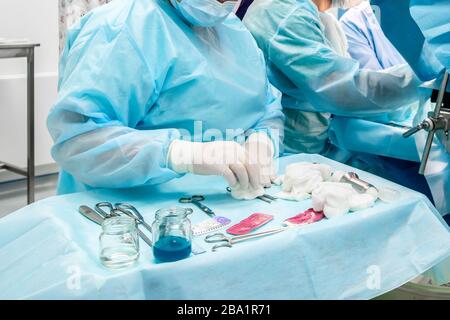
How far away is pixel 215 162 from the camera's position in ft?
3.34

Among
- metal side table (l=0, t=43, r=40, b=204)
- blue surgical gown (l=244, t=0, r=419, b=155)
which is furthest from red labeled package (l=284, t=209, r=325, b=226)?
metal side table (l=0, t=43, r=40, b=204)

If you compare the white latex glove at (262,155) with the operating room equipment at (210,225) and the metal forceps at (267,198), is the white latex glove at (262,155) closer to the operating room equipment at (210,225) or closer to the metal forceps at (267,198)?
the metal forceps at (267,198)

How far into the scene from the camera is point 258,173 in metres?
1.05

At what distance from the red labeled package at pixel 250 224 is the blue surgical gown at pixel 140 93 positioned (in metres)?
0.21

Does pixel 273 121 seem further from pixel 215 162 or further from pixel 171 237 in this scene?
pixel 171 237

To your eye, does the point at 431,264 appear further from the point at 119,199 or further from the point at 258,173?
the point at 119,199

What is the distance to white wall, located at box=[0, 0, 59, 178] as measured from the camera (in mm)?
2828

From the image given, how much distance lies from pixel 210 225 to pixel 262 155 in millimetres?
270

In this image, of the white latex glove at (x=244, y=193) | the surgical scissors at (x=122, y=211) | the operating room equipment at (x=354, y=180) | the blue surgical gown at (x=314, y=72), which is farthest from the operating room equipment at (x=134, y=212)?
the blue surgical gown at (x=314, y=72)

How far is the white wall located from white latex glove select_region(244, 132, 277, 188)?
6.60ft

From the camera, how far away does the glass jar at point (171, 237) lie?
2.54ft

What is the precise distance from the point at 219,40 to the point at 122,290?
2.61ft

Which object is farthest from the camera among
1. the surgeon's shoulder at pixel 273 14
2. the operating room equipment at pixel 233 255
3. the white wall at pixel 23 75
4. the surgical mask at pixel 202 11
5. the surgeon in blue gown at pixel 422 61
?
the white wall at pixel 23 75

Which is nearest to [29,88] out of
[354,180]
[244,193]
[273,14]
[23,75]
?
[23,75]
